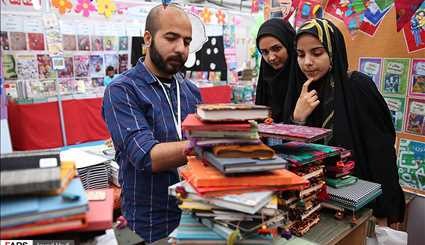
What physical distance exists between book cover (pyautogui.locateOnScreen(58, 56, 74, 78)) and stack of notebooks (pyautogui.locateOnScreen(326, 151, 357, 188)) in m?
3.56

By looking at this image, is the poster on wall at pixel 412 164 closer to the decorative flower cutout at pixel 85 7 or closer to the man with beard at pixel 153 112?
the man with beard at pixel 153 112

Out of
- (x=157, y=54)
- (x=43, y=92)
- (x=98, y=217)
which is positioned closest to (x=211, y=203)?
(x=98, y=217)

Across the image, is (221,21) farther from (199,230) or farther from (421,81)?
(199,230)

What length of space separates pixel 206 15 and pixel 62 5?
2.29 m

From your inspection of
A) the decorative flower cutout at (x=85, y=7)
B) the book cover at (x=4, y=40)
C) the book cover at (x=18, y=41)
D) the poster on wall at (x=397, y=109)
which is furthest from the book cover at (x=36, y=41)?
the poster on wall at (x=397, y=109)

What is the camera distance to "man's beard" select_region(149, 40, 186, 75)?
4.92 ft

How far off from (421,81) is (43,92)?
3.73 m

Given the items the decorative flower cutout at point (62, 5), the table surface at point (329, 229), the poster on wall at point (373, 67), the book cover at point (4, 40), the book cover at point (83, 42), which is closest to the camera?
the table surface at point (329, 229)

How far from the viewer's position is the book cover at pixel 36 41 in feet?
12.3

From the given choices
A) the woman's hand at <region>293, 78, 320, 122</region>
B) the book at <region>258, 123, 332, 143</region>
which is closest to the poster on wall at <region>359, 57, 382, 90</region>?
the woman's hand at <region>293, 78, 320, 122</region>

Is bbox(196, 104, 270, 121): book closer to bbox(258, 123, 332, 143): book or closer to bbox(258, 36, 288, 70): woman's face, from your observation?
bbox(258, 123, 332, 143): book

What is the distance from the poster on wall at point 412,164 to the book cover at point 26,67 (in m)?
3.71

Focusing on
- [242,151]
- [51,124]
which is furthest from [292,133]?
[51,124]

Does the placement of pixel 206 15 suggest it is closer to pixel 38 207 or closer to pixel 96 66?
pixel 96 66
